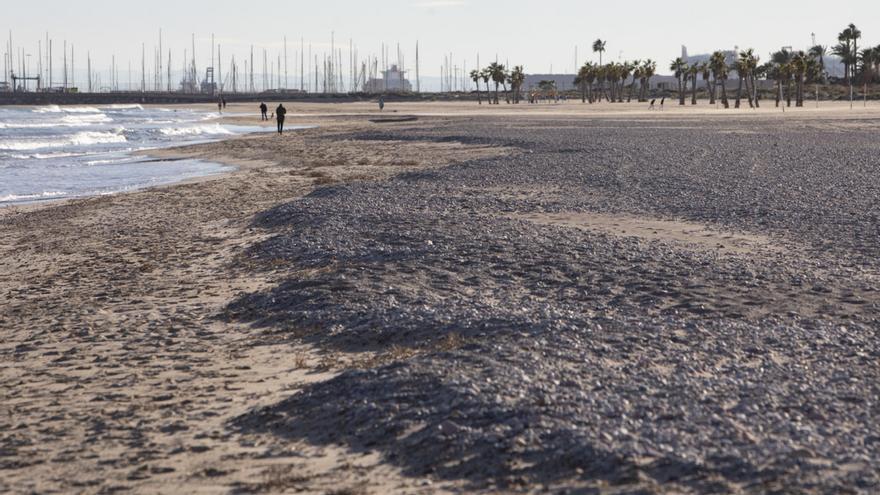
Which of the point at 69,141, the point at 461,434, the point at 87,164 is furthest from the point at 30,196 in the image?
the point at 69,141

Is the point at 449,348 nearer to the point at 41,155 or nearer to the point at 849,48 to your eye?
the point at 41,155

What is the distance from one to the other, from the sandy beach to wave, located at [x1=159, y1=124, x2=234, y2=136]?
49587mm

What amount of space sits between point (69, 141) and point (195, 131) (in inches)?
470

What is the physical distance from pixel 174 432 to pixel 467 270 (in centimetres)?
579

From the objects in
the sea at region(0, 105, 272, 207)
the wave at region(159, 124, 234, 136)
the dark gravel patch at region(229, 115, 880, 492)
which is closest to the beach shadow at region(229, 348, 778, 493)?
the dark gravel patch at region(229, 115, 880, 492)

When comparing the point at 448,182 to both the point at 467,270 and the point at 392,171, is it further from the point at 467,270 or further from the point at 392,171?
the point at 467,270

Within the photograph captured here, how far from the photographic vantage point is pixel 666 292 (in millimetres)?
11391

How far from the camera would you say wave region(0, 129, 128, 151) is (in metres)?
54.8

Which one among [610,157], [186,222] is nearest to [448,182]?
[186,222]

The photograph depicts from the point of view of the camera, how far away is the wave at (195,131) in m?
69.1

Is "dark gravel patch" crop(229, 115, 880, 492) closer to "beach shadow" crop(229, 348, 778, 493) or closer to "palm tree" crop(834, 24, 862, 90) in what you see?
"beach shadow" crop(229, 348, 778, 493)

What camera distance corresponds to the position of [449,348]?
9109mm

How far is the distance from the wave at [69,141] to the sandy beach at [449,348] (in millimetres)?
37022

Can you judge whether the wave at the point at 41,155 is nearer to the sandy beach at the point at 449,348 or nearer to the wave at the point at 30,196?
the wave at the point at 30,196
